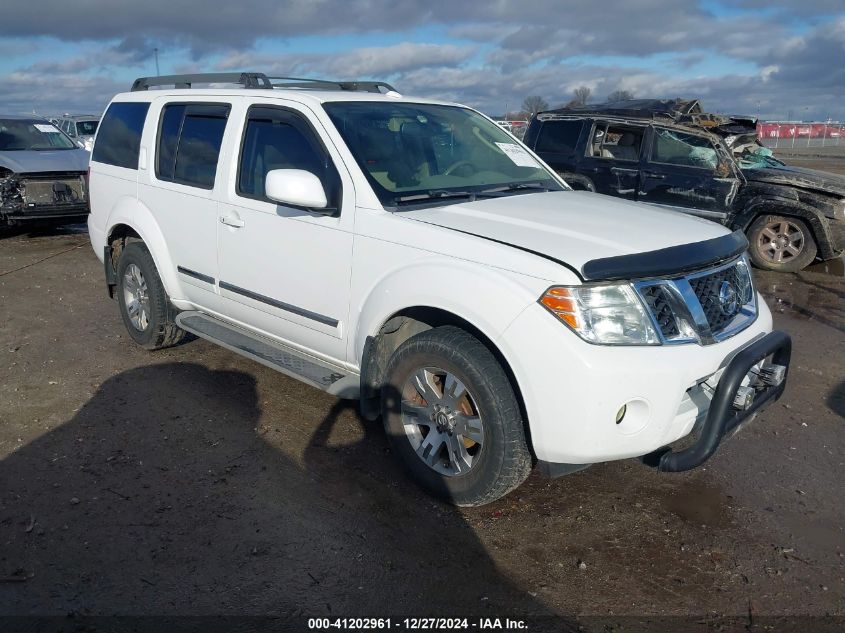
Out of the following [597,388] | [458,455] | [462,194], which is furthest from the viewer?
[462,194]

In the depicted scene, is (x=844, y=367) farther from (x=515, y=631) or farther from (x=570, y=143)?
(x=570, y=143)

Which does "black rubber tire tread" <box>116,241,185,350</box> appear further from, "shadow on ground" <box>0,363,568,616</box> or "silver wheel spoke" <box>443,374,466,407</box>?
"silver wheel spoke" <box>443,374,466,407</box>

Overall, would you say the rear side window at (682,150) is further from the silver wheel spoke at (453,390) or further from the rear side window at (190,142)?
the silver wheel spoke at (453,390)

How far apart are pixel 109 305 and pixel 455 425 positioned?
520 centimetres

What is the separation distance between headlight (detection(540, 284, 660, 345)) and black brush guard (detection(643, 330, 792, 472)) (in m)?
0.37

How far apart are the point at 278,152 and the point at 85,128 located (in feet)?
57.9

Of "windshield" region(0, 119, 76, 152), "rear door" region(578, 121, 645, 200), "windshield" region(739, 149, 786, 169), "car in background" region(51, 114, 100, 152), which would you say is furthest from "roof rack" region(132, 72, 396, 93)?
"car in background" region(51, 114, 100, 152)

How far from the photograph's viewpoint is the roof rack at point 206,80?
4.86m

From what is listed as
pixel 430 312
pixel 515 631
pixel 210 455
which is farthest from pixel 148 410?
pixel 515 631

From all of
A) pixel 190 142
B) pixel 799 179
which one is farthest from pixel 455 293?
pixel 799 179

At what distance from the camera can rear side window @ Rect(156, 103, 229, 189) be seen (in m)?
4.70

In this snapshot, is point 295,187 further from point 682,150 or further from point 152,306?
point 682,150

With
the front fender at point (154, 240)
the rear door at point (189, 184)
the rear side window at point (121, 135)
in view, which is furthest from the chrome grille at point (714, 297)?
the rear side window at point (121, 135)

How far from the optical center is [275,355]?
14.3 ft
